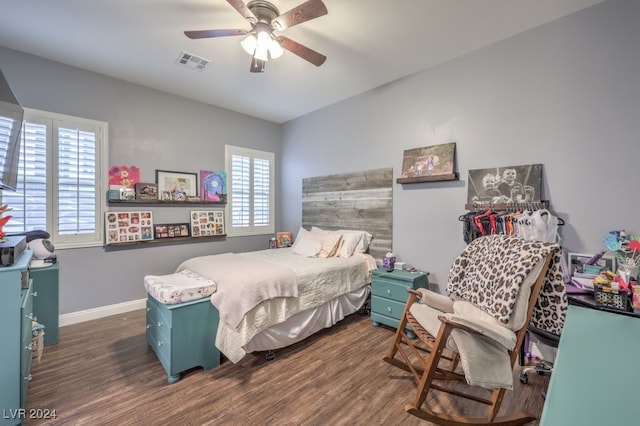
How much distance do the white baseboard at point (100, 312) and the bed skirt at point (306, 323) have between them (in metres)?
2.07

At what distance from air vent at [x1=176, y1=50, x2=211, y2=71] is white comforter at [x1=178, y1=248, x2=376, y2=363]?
2091mm

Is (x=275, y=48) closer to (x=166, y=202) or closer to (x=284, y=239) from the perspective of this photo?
(x=166, y=202)

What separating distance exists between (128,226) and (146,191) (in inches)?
18.6

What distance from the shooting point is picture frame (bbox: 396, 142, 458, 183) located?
2865 mm

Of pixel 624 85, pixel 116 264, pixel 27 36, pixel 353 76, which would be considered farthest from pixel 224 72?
pixel 624 85

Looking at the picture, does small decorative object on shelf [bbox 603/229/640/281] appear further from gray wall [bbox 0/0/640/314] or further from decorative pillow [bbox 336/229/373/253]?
decorative pillow [bbox 336/229/373/253]

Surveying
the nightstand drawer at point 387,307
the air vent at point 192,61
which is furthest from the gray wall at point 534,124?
the air vent at point 192,61

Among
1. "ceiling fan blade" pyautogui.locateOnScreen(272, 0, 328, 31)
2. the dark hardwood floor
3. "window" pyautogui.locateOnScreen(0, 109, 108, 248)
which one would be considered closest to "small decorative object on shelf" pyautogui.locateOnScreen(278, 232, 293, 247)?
the dark hardwood floor

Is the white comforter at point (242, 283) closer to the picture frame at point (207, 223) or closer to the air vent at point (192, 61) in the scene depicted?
the picture frame at point (207, 223)

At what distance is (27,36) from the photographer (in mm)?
2484

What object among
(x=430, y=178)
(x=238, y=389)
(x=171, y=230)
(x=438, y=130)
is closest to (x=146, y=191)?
(x=171, y=230)

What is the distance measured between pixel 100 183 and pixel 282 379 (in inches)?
117

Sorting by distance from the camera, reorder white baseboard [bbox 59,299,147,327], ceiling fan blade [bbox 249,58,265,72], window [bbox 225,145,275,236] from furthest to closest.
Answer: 1. window [bbox 225,145,275,236]
2. white baseboard [bbox 59,299,147,327]
3. ceiling fan blade [bbox 249,58,265,72]

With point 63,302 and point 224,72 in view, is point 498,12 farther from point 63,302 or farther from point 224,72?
point 63,302
